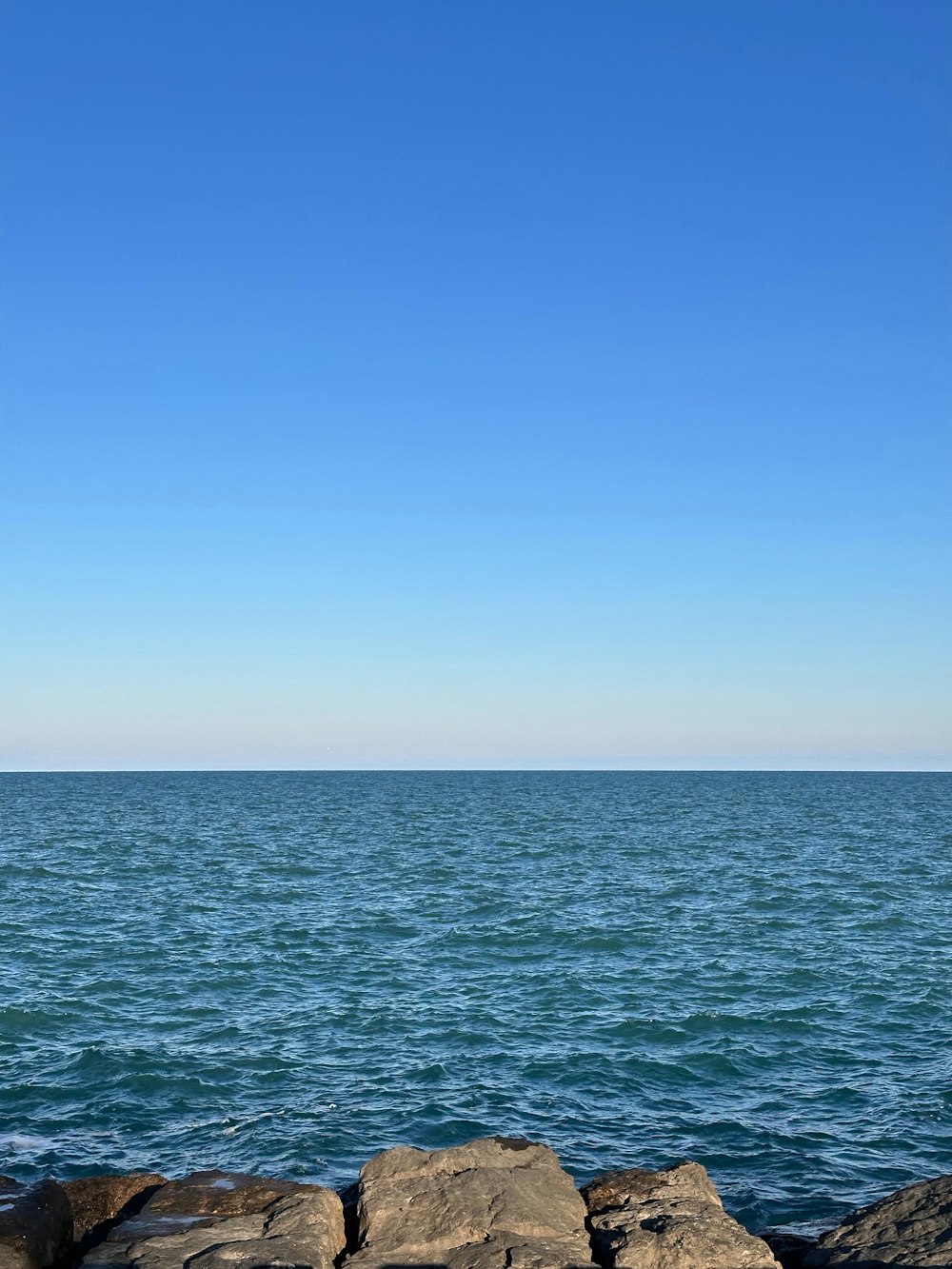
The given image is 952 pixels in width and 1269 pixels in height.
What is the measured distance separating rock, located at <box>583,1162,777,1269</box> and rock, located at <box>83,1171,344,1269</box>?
3.89 m

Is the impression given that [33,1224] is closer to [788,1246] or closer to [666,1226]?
[666,1226]

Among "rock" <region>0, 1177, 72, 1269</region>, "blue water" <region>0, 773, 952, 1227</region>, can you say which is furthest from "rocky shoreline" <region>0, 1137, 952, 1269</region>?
"blue water" <region>0, 773, 952, 1227</region>

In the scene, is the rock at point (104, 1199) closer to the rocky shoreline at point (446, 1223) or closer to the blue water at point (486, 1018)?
the rocky shoreline at point (446, 1223)

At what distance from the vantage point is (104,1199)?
54.7 feet

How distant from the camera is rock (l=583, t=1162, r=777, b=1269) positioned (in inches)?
545

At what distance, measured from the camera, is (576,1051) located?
85.5 ft

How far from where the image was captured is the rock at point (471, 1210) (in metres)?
13.8

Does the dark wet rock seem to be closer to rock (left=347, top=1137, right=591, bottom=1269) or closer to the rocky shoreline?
the rocky shoreline

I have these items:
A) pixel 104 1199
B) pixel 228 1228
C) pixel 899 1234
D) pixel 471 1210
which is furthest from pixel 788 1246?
pixel 104 1199

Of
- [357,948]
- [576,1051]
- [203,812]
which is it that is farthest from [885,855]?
[203,812]

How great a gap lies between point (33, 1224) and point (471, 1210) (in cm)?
604

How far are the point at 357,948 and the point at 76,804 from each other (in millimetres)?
103340

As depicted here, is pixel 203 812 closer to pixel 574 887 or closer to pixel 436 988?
pixel 574 887

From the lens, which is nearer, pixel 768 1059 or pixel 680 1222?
pixel 680 1222
